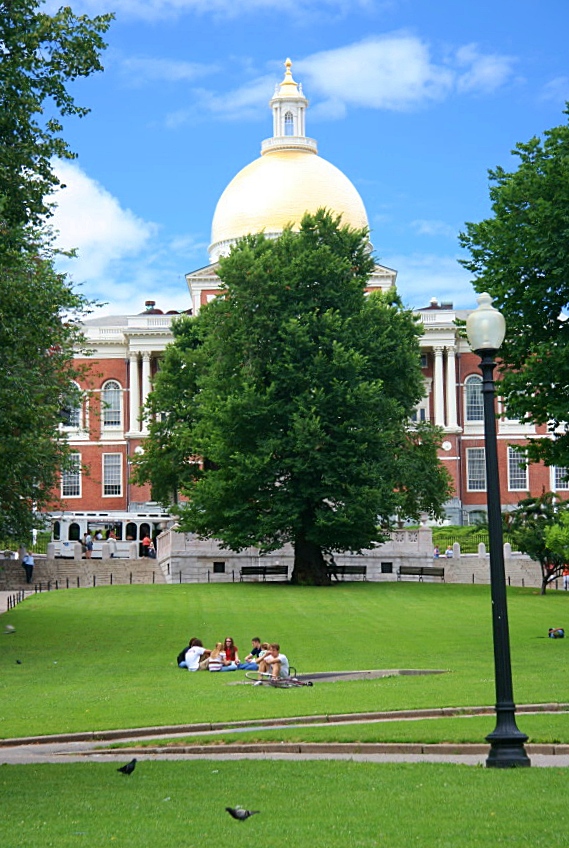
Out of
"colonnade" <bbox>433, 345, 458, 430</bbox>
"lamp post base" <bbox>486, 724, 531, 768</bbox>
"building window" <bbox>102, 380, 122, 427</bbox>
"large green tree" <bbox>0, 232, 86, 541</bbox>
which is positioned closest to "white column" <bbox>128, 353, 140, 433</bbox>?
"building window" <bbox>102, 380, 122, 427</bbox>

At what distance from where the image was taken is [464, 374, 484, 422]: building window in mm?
100375

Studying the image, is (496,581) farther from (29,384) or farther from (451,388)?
(451,388)

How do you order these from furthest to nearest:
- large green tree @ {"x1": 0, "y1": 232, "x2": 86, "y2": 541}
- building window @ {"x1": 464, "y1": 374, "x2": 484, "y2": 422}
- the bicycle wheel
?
building window @ {"x1": 464, "y1": 374, "x2": 484, "y2": 422} → large green tree @ {"x1": 0, "y1": 232, "x2": 86, "y2": 541} → the bicycle wheel

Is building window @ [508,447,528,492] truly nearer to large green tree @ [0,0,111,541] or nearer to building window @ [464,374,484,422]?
building window @ [464,374,484,422]

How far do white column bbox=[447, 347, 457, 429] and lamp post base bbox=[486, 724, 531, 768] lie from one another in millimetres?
86377

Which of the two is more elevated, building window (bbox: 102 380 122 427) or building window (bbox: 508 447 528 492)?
building window (bbox: 102 380 122 427)

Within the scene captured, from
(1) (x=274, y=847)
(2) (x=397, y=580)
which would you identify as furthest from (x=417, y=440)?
(1) (x=274, y=847)

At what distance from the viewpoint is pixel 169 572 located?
57.8m

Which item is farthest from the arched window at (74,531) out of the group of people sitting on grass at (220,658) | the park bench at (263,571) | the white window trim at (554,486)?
the group of people sitting on grass at (220,658)

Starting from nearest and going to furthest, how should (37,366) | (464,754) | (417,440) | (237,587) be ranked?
(464,754) → (37,366) → (237,587) → (417,440)

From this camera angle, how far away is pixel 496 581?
13.9 metres

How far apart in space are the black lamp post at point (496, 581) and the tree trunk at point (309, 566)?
38.2m

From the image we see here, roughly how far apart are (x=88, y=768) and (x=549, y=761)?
5.14 metres

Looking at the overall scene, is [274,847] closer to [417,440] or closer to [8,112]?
[8,112]
